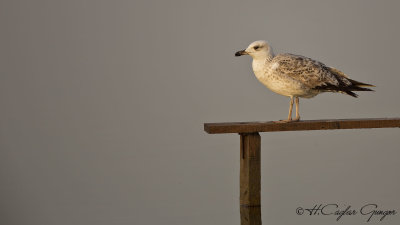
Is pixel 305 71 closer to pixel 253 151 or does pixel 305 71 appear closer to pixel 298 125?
pixel 298 125

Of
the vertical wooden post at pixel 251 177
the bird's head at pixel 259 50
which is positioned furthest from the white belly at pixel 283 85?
the vertical wooden post at pixel 251 177

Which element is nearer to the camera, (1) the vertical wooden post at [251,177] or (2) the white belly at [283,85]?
(1) the vertical wooden post at [251,177]

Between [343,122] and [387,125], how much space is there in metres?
0.36

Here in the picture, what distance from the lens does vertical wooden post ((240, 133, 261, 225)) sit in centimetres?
585

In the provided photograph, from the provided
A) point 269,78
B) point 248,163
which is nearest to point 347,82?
point 269,78

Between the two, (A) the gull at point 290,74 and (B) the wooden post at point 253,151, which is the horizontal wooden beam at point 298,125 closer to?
(B) the wooden post at point 253,151

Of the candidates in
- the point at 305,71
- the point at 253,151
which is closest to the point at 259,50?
the point at 305,71

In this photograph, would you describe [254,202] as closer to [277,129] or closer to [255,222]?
[255,222]

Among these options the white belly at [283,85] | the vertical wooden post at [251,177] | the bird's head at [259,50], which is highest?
the bird's head at [259,50]

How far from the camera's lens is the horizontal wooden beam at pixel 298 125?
575 centimetres

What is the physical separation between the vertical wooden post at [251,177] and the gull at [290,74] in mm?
296

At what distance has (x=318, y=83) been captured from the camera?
19.9 ft

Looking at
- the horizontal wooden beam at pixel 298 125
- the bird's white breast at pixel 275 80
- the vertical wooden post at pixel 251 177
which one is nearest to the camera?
the horizontal wooden beam at pixel 298 125

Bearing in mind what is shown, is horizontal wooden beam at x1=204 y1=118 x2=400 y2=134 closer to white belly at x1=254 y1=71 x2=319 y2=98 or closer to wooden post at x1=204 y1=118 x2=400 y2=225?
wooden post at x1=204 y1=118 x2=400 y2=225
